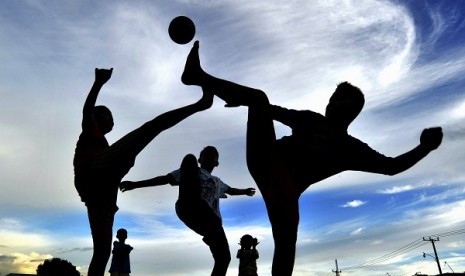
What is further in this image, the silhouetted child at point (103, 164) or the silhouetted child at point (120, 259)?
the silhouetted child at point (120, 259)

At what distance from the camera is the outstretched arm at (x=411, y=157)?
11.2 feet

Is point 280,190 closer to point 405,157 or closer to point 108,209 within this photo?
point 405,157

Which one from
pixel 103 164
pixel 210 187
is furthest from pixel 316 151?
pixel 210 187

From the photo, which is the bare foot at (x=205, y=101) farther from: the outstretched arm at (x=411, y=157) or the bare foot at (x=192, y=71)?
the outstretched arm at (x=411, y=157)

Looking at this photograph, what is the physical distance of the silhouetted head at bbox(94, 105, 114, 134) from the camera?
16.0 feet

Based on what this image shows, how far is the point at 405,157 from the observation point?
342cm

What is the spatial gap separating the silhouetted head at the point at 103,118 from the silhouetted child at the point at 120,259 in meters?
4.89

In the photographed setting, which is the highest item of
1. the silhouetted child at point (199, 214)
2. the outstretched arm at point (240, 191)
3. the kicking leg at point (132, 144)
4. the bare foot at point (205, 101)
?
the bare foot at point (205, 101)

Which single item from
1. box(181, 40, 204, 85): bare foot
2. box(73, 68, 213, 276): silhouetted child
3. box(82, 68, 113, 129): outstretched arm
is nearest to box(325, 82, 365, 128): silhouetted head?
box(181, 40, 204, 85): bare foot

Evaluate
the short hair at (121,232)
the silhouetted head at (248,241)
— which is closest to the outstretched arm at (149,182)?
the silhouetted head at (248,241)

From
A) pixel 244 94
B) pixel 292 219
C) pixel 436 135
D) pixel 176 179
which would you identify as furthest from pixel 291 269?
pixel 176 179

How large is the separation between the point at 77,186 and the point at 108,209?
0.40 m

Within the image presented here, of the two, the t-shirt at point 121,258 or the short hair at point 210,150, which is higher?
the short hair at point 210,150

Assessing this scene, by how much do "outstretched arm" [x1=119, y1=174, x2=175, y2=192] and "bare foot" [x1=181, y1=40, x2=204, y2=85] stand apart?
2467 mm
